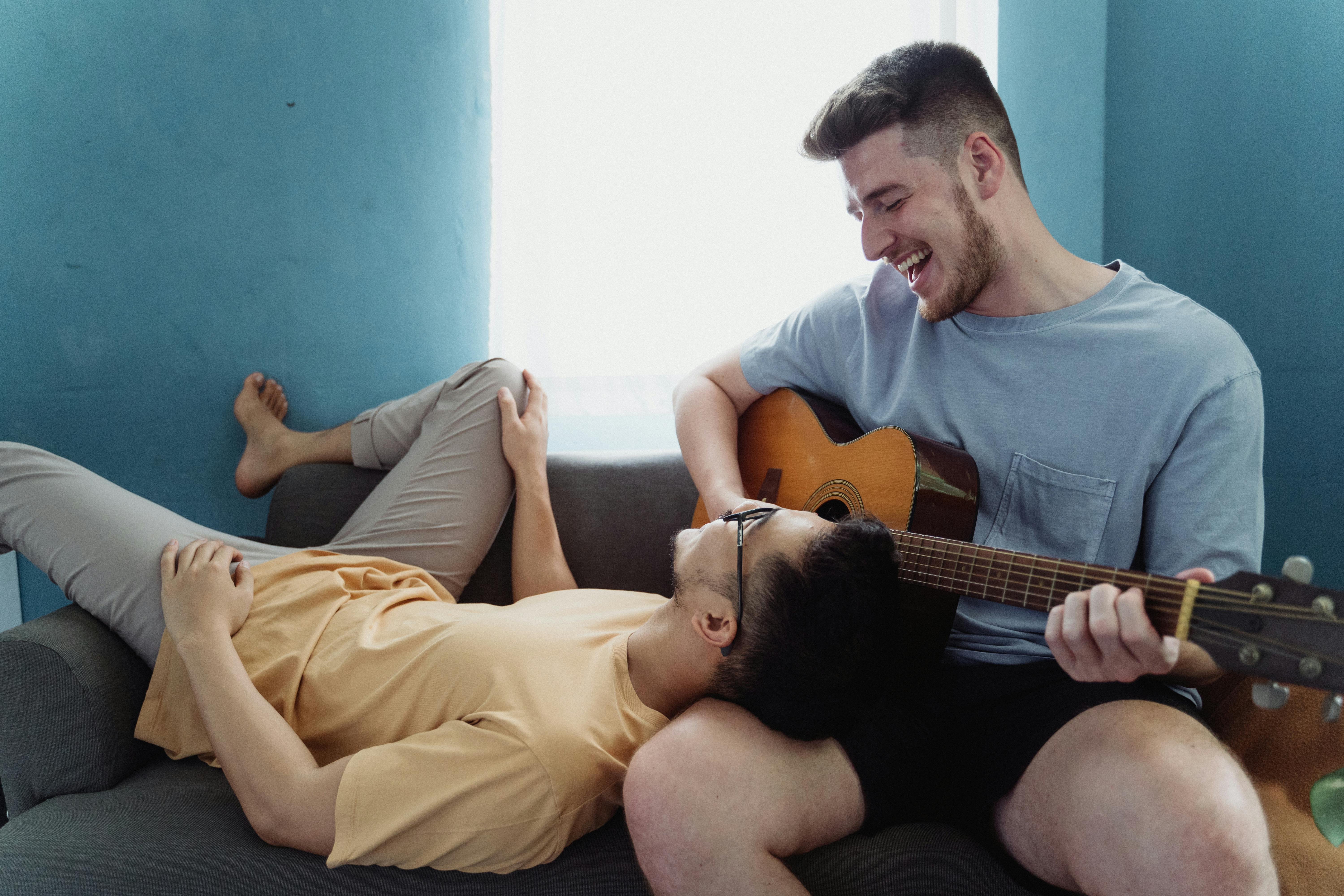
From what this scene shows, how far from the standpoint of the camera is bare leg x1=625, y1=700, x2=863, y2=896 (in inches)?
37.0

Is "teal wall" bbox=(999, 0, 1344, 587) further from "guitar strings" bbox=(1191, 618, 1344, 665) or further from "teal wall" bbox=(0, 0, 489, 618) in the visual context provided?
"teal wall" bbox=(0, 0, 489, 618)

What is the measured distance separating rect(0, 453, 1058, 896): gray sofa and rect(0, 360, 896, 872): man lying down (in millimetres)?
35

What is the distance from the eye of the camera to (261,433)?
2021 millimetres

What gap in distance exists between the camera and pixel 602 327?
89.9 inches

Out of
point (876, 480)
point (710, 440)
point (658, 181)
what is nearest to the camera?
point (876, 480)

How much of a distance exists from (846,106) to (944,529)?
2.52 ft

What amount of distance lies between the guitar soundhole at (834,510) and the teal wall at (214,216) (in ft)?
4.27

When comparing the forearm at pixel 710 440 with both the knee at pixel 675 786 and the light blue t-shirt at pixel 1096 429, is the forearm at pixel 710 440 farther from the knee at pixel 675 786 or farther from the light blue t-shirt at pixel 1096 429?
the knee at pixel 675 786

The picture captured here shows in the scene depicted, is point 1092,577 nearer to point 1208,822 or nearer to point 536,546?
point 1208,822

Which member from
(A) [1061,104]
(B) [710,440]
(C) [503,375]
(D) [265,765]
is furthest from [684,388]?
(A) [1061,104]

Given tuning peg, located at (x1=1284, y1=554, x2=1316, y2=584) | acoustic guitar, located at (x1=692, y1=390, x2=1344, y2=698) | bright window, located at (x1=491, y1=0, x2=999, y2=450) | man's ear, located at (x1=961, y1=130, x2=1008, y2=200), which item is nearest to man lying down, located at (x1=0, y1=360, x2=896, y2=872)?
acoustic guitar, located at (x1=692, y1=390, x2=1344, y2=698)

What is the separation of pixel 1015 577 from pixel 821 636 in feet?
0.91

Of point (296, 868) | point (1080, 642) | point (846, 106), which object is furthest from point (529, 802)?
point (846, 106)

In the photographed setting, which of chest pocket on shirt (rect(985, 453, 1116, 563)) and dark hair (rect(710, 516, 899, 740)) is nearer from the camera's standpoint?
dark hair (rect(710, 516, 899, 740))
